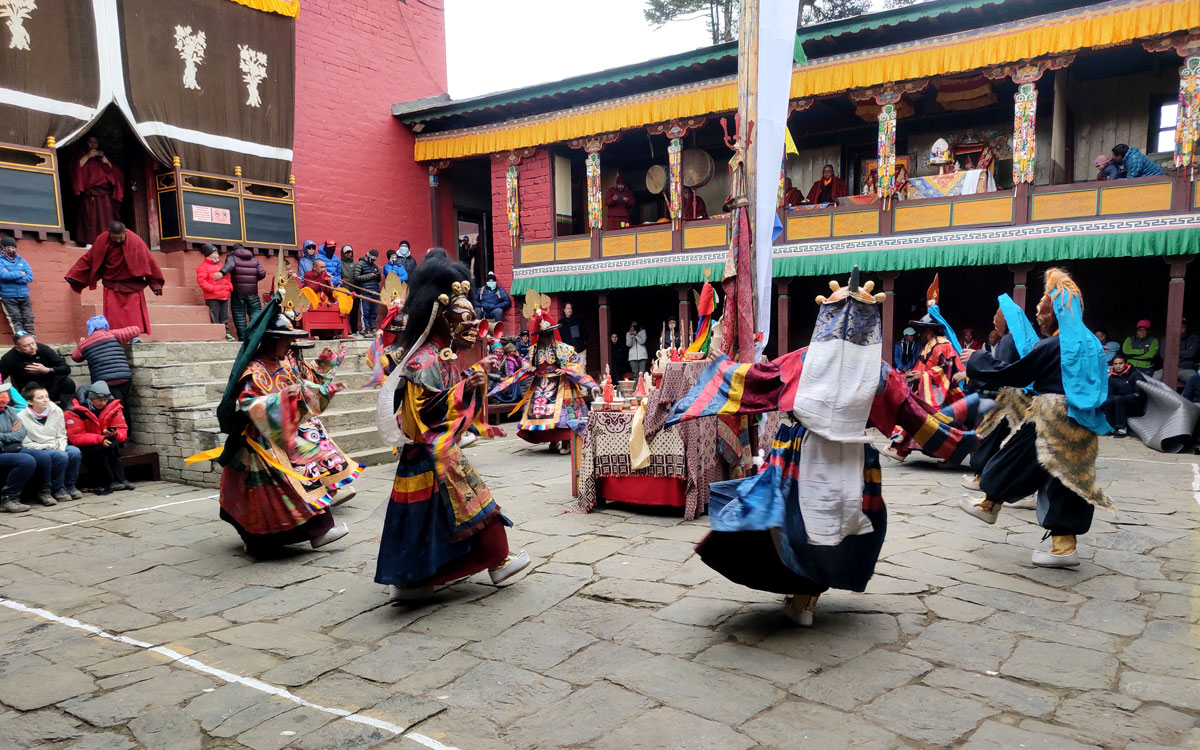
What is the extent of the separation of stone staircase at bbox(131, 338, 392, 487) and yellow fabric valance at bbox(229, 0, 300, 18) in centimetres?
704

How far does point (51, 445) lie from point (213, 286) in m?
4.98

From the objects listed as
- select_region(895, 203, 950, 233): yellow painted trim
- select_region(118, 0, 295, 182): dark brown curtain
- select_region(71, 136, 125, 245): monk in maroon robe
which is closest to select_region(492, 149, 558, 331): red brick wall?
select_region(118, 0, 295, 182): dark brown curtain

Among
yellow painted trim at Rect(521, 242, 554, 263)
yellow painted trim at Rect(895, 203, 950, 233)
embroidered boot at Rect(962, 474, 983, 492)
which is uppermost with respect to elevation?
yellow painted trim at Rect(895, 203, 950, 233)

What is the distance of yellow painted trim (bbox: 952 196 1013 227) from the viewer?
40.0ft

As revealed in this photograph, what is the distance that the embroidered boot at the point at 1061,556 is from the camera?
4.52 meters

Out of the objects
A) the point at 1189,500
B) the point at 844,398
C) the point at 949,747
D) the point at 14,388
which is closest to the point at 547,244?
the point at 14,388

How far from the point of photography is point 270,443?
5.12m

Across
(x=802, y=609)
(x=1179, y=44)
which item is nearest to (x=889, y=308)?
(x=1179, y=44)

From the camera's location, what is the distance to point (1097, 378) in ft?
14.5

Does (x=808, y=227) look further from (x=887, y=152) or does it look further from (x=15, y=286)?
(x=15, y=286)

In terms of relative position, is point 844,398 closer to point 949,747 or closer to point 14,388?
point 949,747

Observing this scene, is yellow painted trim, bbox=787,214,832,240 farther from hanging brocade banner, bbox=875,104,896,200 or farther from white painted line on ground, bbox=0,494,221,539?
white painted line on ground, bbox=0,494,221,539

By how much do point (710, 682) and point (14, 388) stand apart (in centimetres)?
741

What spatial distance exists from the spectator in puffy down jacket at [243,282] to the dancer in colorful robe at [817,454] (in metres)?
10.6
